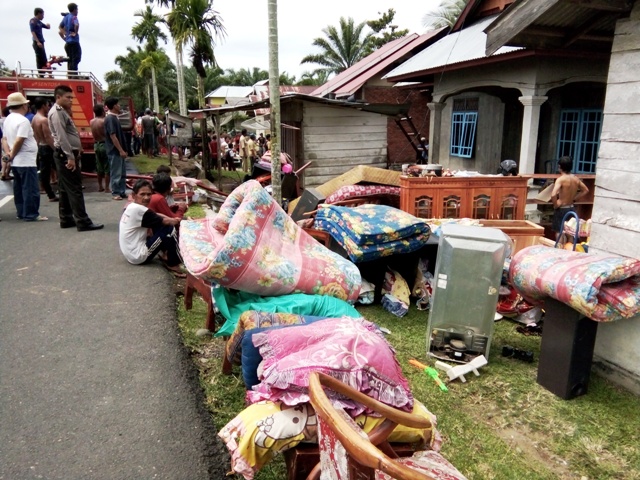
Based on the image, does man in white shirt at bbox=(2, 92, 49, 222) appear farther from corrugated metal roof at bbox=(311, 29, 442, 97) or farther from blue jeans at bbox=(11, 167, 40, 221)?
corrugated metal roof at bbox=(311, 29, 442, 97)

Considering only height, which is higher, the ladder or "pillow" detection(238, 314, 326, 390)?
the ladder

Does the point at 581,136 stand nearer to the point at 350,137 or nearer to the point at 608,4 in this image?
the point at 350,137

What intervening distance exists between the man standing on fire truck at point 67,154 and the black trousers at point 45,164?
76.9 inches

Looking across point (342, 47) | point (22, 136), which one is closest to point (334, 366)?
point (22, 136)

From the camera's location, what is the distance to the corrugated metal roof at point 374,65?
675 inches

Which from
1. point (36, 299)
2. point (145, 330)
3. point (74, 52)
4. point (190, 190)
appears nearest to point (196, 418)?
point (145, 330)

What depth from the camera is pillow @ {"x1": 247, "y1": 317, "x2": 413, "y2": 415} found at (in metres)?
2.30

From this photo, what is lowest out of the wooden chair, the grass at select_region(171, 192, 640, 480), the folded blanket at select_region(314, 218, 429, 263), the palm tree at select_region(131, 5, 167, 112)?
the grass at select_region(171, 192, 640, 480)

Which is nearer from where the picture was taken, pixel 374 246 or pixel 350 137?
pixel 374 246

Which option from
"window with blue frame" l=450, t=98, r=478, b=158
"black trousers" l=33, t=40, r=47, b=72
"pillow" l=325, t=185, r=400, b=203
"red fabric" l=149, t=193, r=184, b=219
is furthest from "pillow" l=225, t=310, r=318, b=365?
"black trousers" l=33, t=40, r=47, b=72

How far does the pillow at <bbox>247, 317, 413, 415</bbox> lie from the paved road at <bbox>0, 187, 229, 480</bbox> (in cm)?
64

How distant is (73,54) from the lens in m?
13.4

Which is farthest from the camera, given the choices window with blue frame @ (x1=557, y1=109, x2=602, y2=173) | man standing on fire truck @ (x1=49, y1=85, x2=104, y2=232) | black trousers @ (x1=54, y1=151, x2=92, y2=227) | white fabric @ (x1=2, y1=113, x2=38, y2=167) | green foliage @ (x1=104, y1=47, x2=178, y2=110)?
green foliage @ (x1=104, y1=47, x2=178, y2=110)

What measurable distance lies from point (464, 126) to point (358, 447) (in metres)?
11.9
